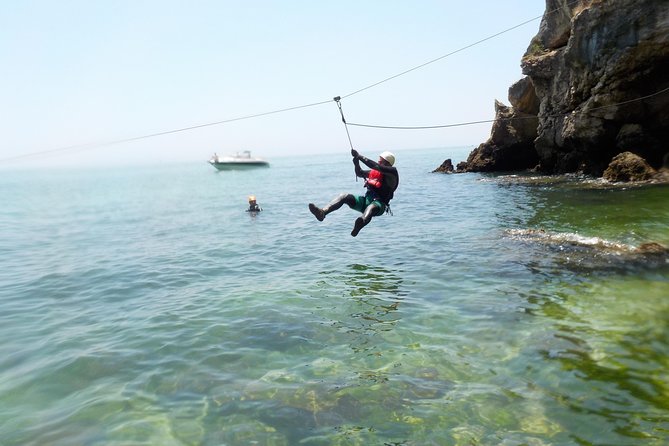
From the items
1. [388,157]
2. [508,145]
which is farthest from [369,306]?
[508,145]

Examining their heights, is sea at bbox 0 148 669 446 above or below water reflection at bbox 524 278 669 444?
above

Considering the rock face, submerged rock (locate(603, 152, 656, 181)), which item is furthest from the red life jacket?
submerged rock (locate(603, 152, 656, 181))

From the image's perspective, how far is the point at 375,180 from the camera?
12.4 metres

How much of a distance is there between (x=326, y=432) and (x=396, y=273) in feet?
25.4

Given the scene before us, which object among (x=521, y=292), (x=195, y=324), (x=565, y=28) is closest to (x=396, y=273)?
(x=521, y=292)

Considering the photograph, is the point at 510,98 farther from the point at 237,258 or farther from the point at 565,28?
the point at 237,258

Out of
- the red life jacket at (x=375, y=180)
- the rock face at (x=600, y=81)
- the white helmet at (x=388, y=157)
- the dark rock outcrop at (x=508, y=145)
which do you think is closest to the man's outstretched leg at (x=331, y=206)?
the red life jacket at (x=375, y=180)

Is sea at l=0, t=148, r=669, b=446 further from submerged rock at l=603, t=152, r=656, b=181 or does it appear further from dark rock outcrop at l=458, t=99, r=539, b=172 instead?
dark rock outcrop at l=458, t=99, r=539, b=172

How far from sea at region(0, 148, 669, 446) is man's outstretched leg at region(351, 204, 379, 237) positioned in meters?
1.60

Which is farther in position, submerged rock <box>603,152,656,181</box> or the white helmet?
submerged rock <box>603,152,656,181</box>

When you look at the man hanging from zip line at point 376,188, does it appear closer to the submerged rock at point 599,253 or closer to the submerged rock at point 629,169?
the submerged rock at point 599,253

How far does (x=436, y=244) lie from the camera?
1686 cm

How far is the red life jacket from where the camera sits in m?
12.4

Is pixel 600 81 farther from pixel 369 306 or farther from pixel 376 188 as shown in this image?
pixel 369 306
